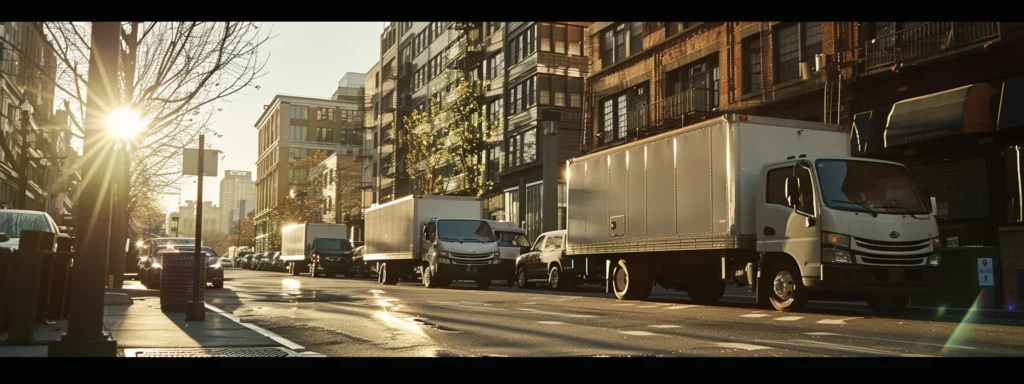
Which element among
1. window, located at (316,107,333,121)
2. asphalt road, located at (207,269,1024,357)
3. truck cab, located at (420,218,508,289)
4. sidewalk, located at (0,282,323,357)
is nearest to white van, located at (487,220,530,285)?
truck cab, located at (420,218,508,289)

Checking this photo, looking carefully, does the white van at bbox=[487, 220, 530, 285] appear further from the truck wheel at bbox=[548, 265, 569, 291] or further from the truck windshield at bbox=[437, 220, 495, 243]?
the truck wheel at bbox=[548, 265, 569, 291]

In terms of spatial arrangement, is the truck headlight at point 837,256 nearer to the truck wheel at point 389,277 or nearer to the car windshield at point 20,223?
the car windshield at point 20,223

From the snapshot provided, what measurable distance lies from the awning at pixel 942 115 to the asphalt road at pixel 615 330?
21.6 ft

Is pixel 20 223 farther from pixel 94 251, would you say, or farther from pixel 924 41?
pixel 924 41

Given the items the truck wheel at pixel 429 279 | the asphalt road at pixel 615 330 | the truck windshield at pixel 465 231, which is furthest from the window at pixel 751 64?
the asphalt road at pixel 615 330

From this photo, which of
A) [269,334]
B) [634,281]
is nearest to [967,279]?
[634,281]

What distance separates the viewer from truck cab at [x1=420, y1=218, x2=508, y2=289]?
27703mm

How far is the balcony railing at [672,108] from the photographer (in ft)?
106
